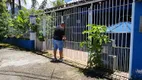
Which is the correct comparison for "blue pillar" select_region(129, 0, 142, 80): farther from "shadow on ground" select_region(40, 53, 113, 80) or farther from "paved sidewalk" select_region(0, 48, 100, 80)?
"paved sidewalk" select_region(0, 48, 100, 80)

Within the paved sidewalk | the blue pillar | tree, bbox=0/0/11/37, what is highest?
tree, bbox=0/0/11/37

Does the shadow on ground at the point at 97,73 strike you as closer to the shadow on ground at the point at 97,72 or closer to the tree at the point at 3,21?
the shadow on ground at the point at 97,72

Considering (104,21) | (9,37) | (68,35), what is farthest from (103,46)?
(9,37)

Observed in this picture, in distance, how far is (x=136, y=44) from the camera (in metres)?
5.99

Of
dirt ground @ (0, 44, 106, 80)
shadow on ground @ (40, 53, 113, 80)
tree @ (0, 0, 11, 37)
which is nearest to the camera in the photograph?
shadow on ground @ (40, 53, 113, 80)

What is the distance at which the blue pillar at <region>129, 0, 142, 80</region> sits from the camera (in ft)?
19.2

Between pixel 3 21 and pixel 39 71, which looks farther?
pixel 3 21

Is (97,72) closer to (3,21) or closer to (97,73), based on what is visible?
(97,73)

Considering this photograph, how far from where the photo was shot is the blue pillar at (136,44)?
585 centimetres

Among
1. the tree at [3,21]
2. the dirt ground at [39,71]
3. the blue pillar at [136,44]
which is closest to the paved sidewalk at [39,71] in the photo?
the dirt ground at [39,71]

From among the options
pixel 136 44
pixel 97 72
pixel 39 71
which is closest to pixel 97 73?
pixel 97 72

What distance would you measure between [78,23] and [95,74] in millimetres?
3786

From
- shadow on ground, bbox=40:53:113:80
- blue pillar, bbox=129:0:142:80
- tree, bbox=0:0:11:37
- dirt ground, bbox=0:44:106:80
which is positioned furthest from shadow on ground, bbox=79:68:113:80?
tree, bbox=0:0:11:37

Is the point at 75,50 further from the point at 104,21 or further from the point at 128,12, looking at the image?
the point at 128,12
